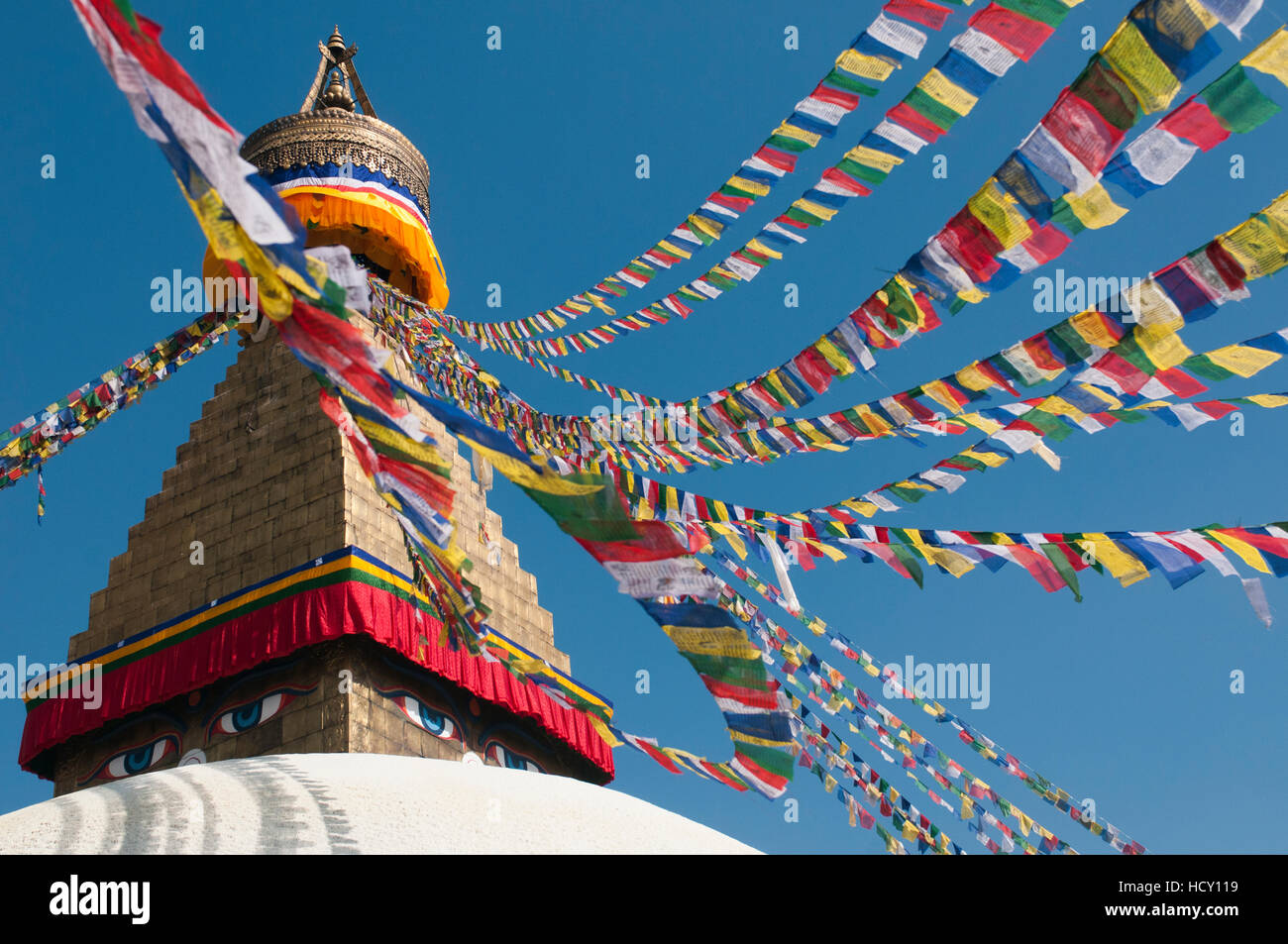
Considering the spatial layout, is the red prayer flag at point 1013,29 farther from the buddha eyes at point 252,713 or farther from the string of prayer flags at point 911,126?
the buddha eyes at point 252,713

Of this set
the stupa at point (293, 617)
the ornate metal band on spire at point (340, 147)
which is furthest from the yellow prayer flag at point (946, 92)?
the ornate metal band on spire at point (340, 147)

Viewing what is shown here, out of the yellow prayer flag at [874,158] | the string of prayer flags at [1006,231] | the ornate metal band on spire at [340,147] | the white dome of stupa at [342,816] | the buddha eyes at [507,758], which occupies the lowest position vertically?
the white dome of stupa at [342,816]

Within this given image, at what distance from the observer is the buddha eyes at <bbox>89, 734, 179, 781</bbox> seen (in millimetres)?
9242

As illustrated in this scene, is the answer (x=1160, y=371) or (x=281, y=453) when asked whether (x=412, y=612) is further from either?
(x=1160, y=371)

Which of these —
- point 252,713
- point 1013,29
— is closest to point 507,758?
point 252,713

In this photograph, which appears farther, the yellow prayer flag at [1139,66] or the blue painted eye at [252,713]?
the blue painted eye at [252,713]

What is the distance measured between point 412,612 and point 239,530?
199cm

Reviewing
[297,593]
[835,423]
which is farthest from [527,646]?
[835,423]

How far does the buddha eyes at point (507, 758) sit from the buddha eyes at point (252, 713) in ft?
5.20

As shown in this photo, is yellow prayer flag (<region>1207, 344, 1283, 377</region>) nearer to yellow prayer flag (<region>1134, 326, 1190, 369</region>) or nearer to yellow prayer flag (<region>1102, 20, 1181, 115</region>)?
yellow prayer flag (<region>1134, 326, 1190, 369</region>)

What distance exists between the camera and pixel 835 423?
6004mm

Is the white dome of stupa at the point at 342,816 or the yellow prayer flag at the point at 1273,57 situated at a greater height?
the yellow prayer flag at the point at 1273,57

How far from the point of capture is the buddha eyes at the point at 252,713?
891cm

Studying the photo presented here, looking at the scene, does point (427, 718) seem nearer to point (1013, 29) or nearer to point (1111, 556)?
point (1111, 556)
